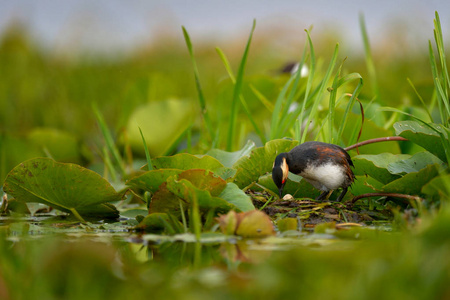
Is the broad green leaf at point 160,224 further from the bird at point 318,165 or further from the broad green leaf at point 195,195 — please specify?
the bird at point 318,165

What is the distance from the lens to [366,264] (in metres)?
1.39

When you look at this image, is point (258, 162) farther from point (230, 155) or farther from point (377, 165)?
point (377, 165)

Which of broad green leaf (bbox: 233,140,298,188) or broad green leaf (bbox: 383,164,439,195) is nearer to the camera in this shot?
broad green leaf (bbox: 383,164,439,195)

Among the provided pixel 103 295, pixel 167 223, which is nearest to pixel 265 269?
pixel 103 295

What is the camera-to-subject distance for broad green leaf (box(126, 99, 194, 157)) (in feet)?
13.2

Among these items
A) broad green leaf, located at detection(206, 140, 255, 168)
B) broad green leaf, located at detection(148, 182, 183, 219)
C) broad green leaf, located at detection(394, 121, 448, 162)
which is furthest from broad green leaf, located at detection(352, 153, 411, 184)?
broad green leaf, located at detection(148, 182, 183, 219)

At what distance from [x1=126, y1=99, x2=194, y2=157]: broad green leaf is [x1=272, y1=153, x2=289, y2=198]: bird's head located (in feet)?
4.79

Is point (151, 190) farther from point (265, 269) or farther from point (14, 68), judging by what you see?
point (14, 68)

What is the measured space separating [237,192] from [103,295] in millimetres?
1070

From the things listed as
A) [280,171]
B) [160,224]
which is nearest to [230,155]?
[280,171]

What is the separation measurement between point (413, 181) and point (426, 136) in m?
0.21

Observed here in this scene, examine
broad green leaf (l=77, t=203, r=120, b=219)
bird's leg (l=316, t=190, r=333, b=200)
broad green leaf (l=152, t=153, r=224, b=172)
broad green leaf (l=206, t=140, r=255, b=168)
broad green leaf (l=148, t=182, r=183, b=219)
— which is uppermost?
broad green leaf (l=152, t=153, r=224, b=172)

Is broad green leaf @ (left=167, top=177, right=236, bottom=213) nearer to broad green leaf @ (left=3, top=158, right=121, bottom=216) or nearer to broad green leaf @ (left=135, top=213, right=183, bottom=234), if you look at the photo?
broad green leaf @ (left=135, top=213, right=183, bottom=234)

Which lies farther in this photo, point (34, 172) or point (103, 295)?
point (34, 172)
